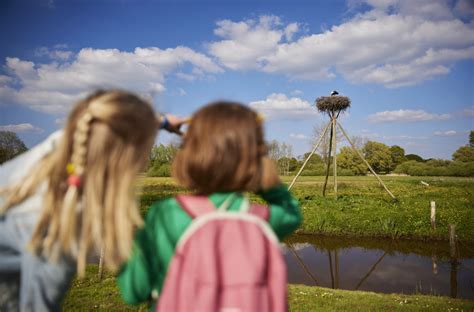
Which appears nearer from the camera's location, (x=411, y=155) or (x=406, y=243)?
(x=406, y=243)

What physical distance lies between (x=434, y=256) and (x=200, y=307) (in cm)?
996

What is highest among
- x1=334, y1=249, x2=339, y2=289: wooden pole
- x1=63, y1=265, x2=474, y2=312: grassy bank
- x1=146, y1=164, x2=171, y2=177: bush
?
x1=146, y1=164, x2=171, y2=177: bush

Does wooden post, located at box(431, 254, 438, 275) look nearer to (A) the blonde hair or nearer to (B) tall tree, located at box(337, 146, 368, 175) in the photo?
(A) the blonde hair

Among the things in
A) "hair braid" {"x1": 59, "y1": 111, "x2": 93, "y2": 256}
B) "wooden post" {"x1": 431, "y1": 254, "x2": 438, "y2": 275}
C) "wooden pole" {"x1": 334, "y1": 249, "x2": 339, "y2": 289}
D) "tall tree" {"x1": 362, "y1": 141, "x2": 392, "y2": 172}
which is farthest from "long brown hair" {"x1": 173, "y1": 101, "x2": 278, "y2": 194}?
"tall tree" {"x1": 362, "y1": 141, "x2": 392, "y2": 172}

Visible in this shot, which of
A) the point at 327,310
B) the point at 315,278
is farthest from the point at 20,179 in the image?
the point at 315,278

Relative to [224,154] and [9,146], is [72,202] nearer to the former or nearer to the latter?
[224,154]

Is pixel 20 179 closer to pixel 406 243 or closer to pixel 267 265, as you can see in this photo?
pixel 267 265

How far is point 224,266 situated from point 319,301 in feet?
15.0

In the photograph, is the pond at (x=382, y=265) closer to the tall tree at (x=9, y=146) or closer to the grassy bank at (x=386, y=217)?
the grassy bank at (x=386, y=217)

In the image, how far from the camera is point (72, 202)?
3.32 feet

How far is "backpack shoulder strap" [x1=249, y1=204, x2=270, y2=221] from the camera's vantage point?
1091 millimetres

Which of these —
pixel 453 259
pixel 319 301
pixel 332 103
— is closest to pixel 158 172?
pixel 332 103

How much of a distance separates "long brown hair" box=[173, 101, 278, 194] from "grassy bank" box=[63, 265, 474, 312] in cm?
396

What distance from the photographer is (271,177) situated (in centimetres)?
115
